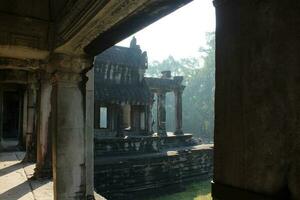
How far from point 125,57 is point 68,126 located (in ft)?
52.7

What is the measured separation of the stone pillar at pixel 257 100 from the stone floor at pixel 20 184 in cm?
446

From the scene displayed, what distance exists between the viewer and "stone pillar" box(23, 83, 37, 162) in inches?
309

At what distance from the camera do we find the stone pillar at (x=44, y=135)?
6250 mm

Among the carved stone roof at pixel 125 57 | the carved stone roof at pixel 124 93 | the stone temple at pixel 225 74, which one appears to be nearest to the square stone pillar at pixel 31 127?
the stone temple at pixel 225 74

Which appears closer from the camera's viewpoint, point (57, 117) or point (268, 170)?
point (268, 170)

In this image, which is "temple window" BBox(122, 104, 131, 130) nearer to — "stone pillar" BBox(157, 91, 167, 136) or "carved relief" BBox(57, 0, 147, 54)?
"stone pillar" BBox(157, 91, 167, 136)

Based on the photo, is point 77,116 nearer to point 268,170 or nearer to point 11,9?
point 11,9

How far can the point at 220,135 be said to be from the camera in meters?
1.26

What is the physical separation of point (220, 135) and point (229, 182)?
0.19 metres

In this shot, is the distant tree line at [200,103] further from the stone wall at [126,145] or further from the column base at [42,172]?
the column base at [42,172]

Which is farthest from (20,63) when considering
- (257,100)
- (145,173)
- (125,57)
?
(125,57)

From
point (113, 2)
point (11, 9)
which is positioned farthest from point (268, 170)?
point (11, 9)

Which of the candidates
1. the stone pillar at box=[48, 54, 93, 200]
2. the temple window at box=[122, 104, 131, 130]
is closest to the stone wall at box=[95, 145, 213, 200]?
the temple window at box=[122, 104, 131, 130]

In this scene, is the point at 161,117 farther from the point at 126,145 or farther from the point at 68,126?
the point at 68,126
